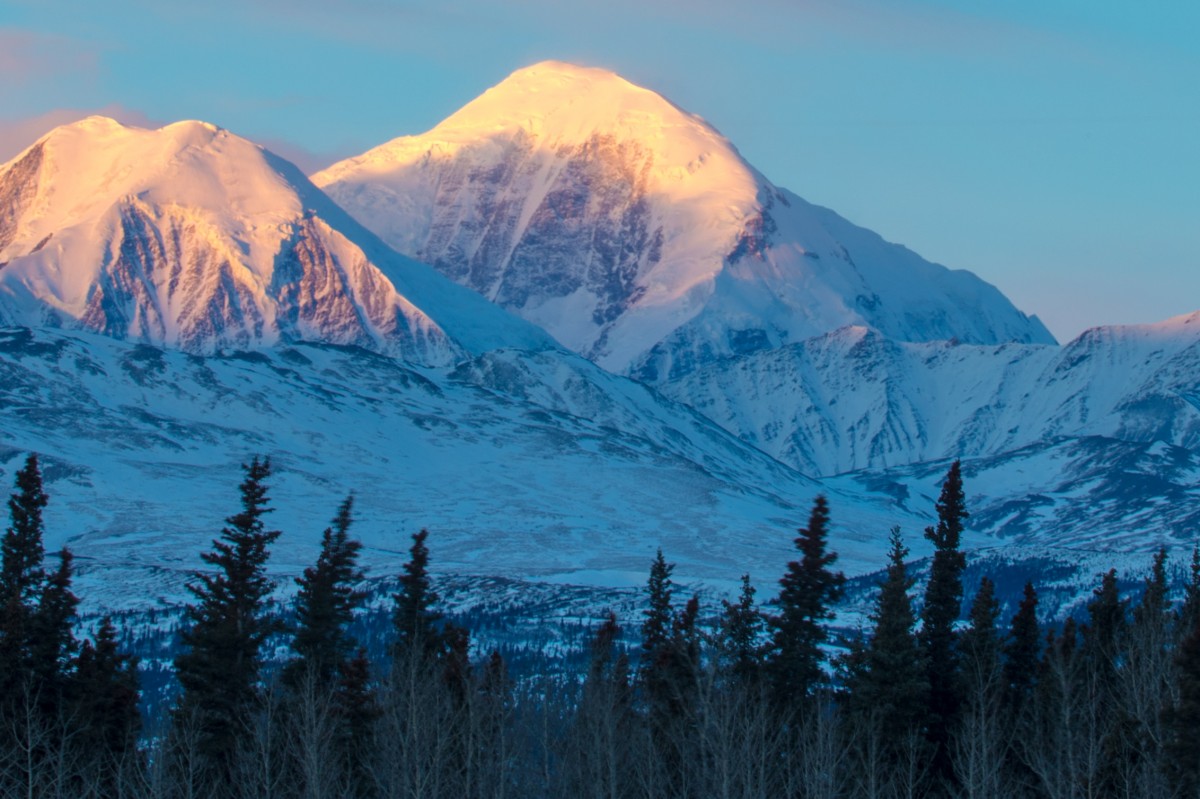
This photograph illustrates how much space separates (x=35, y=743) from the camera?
205 feet

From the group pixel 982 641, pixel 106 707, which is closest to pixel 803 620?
pixel 982 641

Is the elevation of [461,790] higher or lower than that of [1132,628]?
lower

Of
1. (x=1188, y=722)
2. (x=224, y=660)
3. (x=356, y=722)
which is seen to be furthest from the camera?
(x=356, y=722)

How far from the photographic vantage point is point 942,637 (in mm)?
75125

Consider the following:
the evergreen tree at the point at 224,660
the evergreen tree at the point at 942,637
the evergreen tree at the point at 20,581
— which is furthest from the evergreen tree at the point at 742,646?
the evergreen tree at the point at 20,581

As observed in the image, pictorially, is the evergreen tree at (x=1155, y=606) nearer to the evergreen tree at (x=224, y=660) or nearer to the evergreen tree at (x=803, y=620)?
the evergreen tree at (x=803, y=620)

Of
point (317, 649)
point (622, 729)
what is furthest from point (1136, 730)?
point (317, 649)

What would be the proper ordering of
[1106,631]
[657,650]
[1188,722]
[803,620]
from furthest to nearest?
[1106,631] → [657,650] → [803,620] → [1188,722]

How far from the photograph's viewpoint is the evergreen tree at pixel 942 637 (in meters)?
73.3

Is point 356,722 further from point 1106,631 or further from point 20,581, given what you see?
point 1106,631

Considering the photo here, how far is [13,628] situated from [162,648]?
12678cm

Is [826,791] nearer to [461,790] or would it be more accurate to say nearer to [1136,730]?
[1136,730]

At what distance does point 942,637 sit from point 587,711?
1429 centimetres

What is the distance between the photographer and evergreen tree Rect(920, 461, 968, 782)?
241 feet
